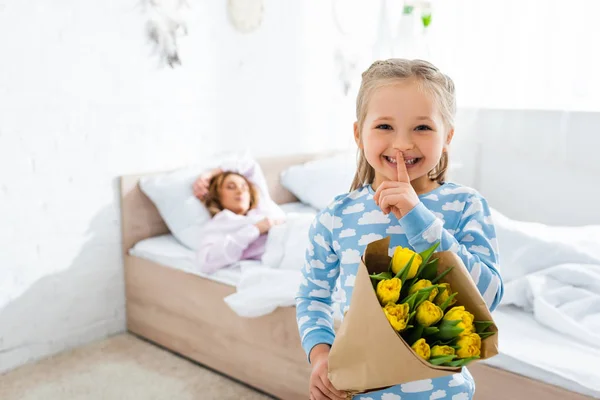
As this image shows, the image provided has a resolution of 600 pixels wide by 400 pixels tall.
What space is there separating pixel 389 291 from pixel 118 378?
5.46 feet

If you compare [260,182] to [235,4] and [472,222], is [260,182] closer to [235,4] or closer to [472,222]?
[235,4]

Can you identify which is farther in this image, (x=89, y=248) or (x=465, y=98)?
(x=465, y=98)

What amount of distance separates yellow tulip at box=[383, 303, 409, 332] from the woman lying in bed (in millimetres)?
1478

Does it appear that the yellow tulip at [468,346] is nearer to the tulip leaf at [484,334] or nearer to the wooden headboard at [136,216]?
the tulip leaf at [484,334]

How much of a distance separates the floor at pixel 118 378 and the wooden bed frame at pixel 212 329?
2.3 inches

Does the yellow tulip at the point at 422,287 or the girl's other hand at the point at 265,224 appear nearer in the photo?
the yellow tulip at the point at 422,287

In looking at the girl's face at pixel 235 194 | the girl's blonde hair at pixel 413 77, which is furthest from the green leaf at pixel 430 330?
the girl's face at pixel 235 194

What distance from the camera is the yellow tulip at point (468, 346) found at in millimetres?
725

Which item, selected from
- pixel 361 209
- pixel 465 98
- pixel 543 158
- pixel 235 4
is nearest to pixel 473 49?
pixel 465 98

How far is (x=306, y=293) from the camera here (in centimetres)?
107

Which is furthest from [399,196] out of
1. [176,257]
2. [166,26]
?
[166,26]

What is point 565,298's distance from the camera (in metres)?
1.66

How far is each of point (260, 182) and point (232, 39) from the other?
700 mm

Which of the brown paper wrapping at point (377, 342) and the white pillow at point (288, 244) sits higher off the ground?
the brown paper wrapping at point (377, 342)
